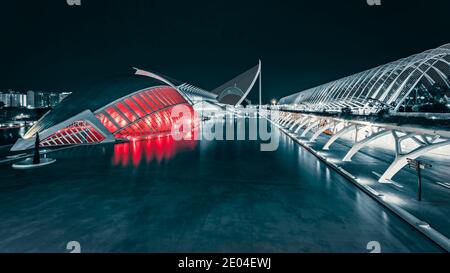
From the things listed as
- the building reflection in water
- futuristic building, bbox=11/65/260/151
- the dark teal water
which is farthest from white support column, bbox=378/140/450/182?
futuristic building, bbox=11/65/260/151

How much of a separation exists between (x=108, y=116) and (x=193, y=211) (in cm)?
1651

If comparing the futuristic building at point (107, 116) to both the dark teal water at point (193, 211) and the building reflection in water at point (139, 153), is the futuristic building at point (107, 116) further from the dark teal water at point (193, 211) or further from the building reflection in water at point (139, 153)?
the dark teal water at point (193, 211)

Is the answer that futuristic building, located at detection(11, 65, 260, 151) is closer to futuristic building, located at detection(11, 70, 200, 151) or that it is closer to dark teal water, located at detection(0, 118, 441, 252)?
futuristic building, located at detection(11, 70, 200, 151)

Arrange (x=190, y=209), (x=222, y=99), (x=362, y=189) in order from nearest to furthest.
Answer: (x=190, y=209), (x=362, y=189), (x=222, y=99)

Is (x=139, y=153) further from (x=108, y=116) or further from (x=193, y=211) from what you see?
(x=193, y=211)

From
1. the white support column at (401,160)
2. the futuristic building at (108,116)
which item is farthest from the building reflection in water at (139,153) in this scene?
the white support column at (401,160)

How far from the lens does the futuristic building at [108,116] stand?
57.0ft

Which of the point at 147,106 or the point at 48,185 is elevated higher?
the point at 147,106

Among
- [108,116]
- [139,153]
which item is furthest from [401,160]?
[108,116]

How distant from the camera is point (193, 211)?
243 inches
